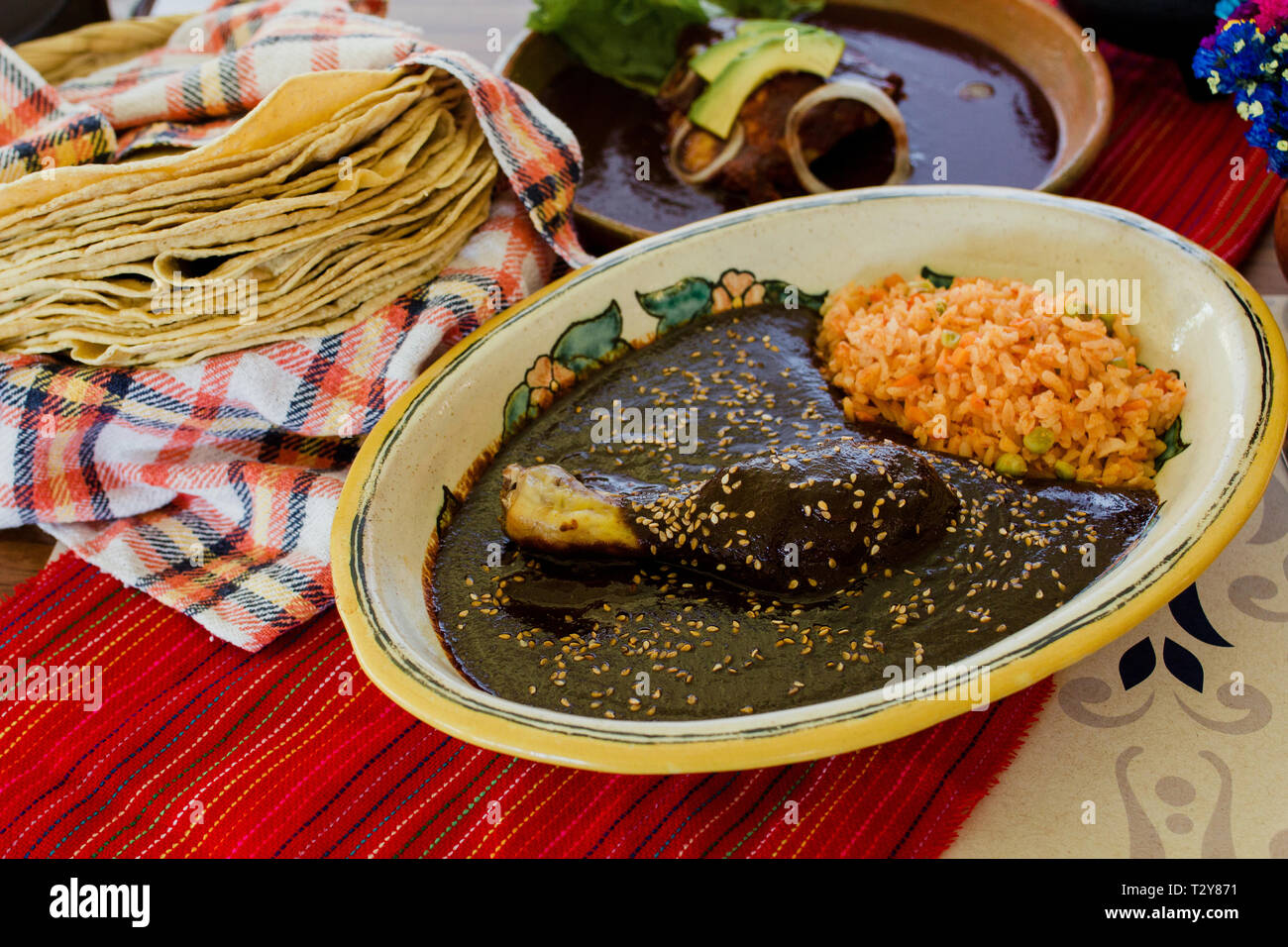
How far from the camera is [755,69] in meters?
3.37

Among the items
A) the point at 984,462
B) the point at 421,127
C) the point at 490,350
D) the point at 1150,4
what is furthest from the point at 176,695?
the point at 1150,4

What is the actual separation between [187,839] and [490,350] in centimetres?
122

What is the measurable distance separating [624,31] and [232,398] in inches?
82.5

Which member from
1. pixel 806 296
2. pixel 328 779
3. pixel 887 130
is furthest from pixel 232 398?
pixel 887 130

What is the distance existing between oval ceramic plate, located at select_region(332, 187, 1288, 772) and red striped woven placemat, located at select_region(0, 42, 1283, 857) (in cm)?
28

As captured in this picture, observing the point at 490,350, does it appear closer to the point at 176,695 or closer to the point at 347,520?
the point at 347,520

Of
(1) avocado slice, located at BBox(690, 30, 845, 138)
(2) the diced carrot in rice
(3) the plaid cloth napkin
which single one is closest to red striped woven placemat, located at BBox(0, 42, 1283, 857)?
(3) the plaid cloth napkin

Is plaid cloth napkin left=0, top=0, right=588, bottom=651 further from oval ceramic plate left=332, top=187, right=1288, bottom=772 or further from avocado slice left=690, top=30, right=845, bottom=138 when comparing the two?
avocado slice left=690, top=30, right=845, bottom=138

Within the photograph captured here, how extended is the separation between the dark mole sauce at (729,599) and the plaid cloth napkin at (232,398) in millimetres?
397

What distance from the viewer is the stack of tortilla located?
7.71ft

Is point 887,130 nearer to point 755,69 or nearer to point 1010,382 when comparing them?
point 755,69

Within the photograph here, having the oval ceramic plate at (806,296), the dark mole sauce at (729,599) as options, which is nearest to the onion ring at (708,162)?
the oval ceramic plate at (806,296)

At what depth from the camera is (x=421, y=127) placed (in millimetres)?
2641

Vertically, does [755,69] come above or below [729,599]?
above
